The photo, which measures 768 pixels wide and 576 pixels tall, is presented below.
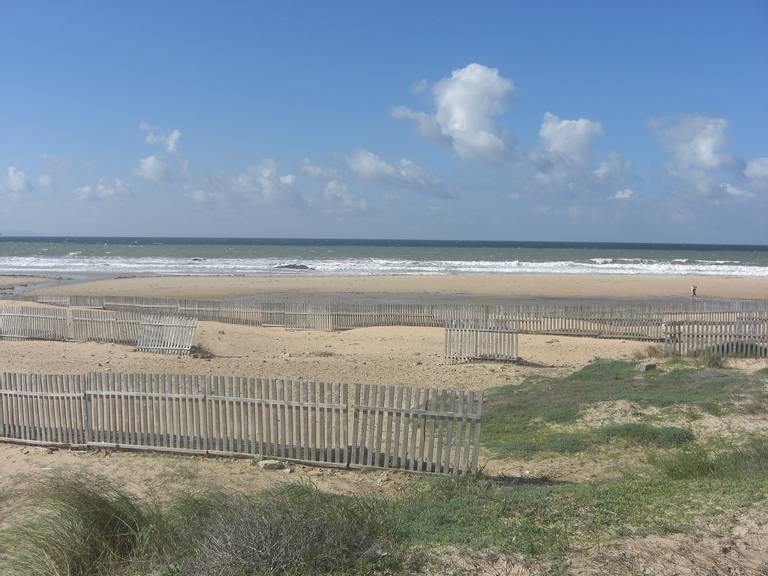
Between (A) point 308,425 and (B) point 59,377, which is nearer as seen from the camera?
(A) point 308,425

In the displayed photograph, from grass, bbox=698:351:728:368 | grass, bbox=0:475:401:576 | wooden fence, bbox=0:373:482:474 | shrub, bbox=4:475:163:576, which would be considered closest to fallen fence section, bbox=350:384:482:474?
wooden fence, bbox=0:373:482:474

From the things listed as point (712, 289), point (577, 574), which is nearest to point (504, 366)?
point (577, 574)

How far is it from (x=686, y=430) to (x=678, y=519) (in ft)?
14.8

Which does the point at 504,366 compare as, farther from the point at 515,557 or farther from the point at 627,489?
the point at 515,557

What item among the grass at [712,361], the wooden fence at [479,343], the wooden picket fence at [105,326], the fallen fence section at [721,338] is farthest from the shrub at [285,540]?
the wooden picket fence at [105,326]

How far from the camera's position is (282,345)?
20.9 meters

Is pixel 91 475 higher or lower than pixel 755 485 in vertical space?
lower

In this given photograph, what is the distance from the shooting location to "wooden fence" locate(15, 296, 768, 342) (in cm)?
2177

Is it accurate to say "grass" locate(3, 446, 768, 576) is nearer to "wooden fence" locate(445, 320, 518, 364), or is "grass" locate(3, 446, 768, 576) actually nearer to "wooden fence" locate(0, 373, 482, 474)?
"wooden fence" locate(0, 373, 482, 474)

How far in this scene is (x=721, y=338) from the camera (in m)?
16.9

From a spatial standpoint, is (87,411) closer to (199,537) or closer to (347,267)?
(199,537)

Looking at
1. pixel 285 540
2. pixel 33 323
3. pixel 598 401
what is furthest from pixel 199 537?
pixel 33 323

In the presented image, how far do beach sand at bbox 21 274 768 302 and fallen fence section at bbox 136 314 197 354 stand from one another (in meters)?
19.9

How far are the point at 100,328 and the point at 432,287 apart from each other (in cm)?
2739
